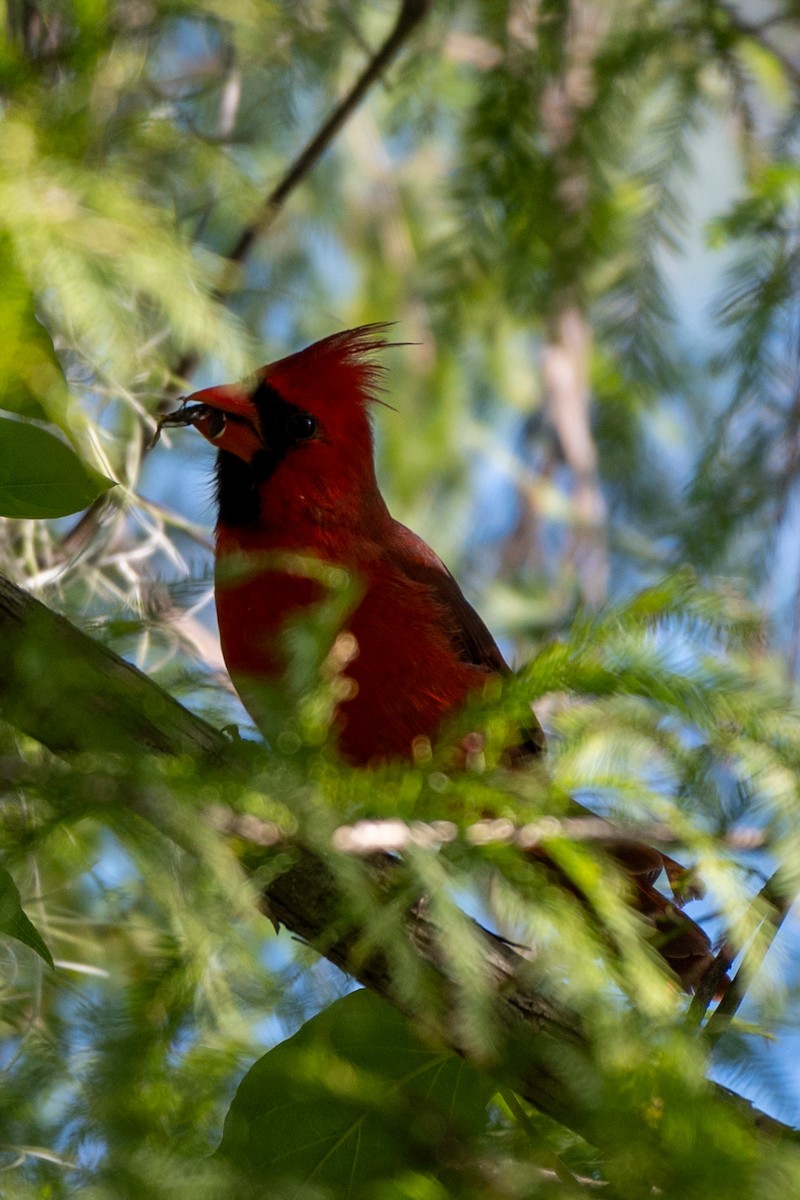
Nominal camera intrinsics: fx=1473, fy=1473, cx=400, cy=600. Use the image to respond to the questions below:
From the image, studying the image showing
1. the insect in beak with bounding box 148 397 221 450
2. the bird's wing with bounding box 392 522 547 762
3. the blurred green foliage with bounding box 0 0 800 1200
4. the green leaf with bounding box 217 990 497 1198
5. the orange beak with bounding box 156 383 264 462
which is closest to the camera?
the blurred green foliage with bounding box 0 0 800 1200

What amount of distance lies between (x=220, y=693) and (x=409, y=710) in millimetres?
705

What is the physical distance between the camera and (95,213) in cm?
188

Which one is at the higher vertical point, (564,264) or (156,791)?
(564,264)

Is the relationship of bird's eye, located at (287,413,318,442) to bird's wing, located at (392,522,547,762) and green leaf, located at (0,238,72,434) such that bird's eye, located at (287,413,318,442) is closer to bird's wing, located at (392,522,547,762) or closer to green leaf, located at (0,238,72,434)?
bird's wing, located at (392,522,547,762)

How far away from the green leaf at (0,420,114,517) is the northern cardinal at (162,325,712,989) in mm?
863

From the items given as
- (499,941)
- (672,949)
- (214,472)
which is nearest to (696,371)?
(214,472)

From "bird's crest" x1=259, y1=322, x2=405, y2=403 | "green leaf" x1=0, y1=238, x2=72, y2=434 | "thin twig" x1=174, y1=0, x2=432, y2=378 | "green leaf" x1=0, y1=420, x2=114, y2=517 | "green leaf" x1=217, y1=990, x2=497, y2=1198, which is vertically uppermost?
"thin twig" x1=174, y1=0, x2=432, y2=378

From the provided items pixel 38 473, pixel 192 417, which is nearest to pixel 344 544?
pixel 192 417

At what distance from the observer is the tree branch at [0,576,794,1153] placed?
118 cm

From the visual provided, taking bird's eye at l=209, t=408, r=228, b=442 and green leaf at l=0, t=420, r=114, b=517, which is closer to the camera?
green leaf at l=0, t=420, r=114, b=517

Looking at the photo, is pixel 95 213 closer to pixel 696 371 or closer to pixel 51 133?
pixel 51 133

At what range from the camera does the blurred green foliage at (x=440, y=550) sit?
117 cm

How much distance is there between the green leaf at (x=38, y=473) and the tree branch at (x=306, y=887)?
0.12 m

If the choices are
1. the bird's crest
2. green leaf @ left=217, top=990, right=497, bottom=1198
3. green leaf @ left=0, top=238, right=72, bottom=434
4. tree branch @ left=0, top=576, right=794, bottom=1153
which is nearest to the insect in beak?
the bird's crest
